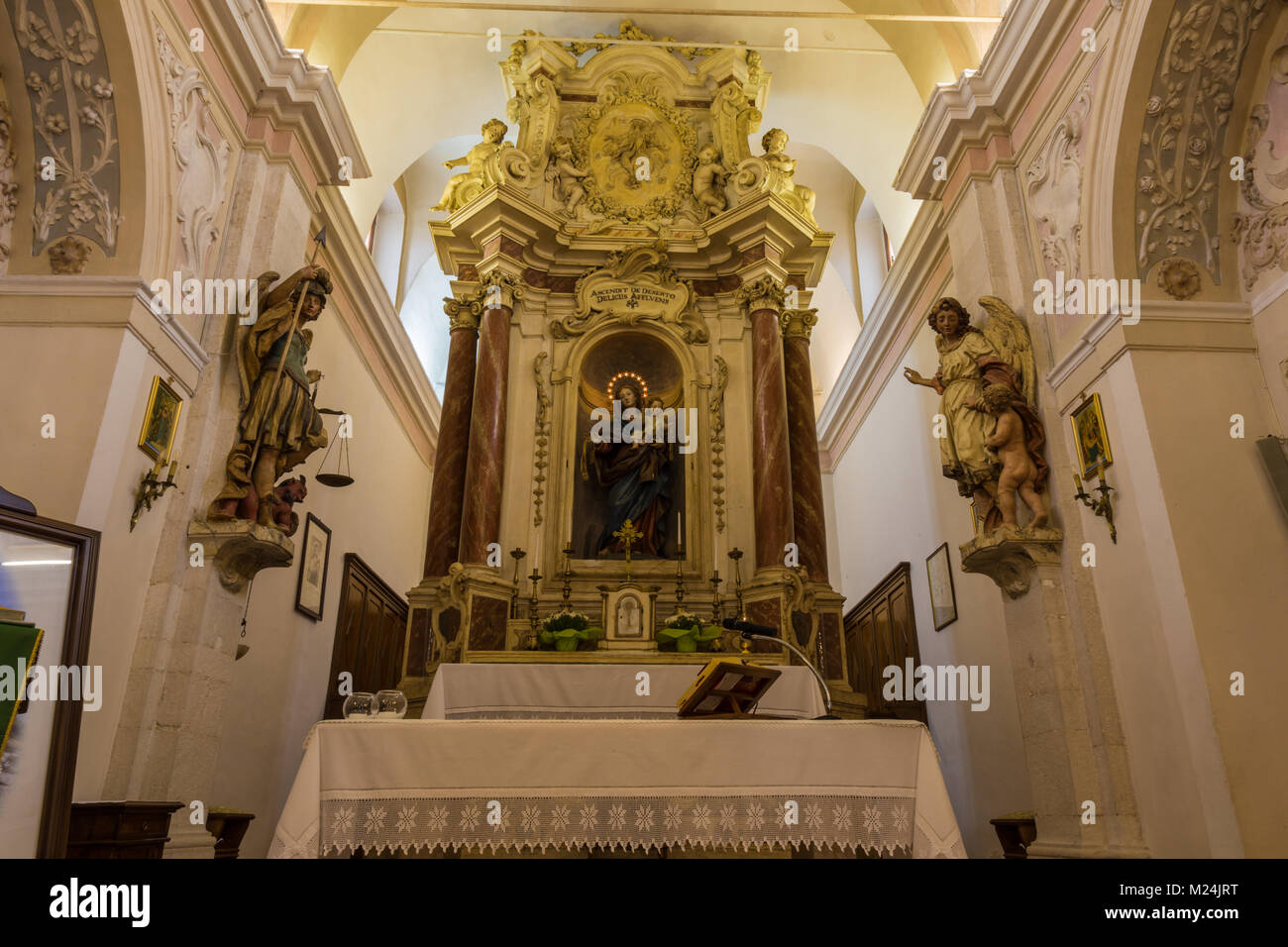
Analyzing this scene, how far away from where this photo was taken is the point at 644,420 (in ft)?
26.0

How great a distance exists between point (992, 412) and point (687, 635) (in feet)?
8.32

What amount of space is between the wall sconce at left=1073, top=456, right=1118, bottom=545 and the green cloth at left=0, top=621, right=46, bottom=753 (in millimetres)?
5033

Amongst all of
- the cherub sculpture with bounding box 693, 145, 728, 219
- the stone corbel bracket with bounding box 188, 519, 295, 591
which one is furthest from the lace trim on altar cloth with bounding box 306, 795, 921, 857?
the cherub sculpture with bounding box 693, 145, 728, 219

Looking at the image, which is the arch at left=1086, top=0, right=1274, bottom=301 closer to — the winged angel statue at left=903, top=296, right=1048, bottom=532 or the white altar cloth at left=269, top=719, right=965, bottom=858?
the winged angel statue at left=903, top=296, right=1048, bottom=532

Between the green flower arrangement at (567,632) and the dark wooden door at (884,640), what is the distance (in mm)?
2964

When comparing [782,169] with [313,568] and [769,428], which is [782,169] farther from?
[313,568]

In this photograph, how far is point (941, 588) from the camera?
26.1ft

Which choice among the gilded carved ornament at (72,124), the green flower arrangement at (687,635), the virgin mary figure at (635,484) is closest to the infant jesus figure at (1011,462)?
the green flower arrangement at (687,635)

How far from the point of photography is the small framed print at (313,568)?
7.26 metres

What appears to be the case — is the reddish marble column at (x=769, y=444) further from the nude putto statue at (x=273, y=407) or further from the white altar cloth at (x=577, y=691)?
the nude putto statue at (x=273, y=407)

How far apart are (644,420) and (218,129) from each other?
3.89 m

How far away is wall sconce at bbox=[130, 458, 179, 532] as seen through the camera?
4730mm

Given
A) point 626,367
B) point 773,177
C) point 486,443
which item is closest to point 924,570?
point 626,367

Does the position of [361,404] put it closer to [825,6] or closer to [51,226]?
[51,226]
